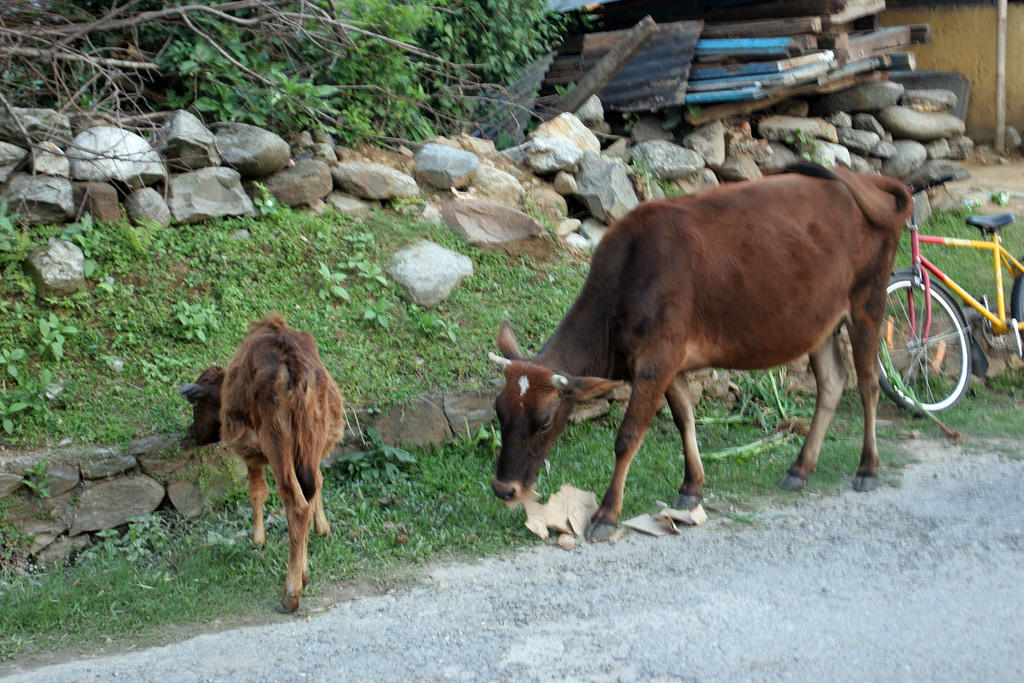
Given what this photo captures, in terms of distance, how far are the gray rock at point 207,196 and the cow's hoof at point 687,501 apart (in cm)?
395

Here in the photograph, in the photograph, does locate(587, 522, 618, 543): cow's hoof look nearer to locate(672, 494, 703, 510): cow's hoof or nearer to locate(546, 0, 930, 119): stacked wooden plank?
locate(672, 494, 703, 510): cow's hoof

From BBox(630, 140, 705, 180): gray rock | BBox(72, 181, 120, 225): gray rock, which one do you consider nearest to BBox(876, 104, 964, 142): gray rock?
BBox(630, 140, 705, 180): gray rock

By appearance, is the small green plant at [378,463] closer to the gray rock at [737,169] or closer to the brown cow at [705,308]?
the brown cow at [705,308]

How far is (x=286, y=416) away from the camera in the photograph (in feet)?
16.3

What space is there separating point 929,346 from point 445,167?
436 centimetres

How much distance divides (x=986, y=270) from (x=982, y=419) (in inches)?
104

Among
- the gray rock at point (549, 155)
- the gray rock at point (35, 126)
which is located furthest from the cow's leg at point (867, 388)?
A: the gray rock at point (35, 126)

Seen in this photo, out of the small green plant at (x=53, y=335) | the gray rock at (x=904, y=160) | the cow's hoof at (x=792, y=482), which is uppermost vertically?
the gray rock at (x=904, y=160)

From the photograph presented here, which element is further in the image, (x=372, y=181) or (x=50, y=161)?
(x=372, y=181)

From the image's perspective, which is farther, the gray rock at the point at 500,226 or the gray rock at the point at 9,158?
the gray rock at the point at 500,226

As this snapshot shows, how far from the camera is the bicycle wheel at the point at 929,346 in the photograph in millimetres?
8172

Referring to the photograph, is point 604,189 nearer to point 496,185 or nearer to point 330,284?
point 496,185

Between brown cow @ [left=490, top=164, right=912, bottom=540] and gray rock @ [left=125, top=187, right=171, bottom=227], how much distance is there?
115 inches

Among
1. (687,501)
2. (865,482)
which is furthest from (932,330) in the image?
(687,501)
